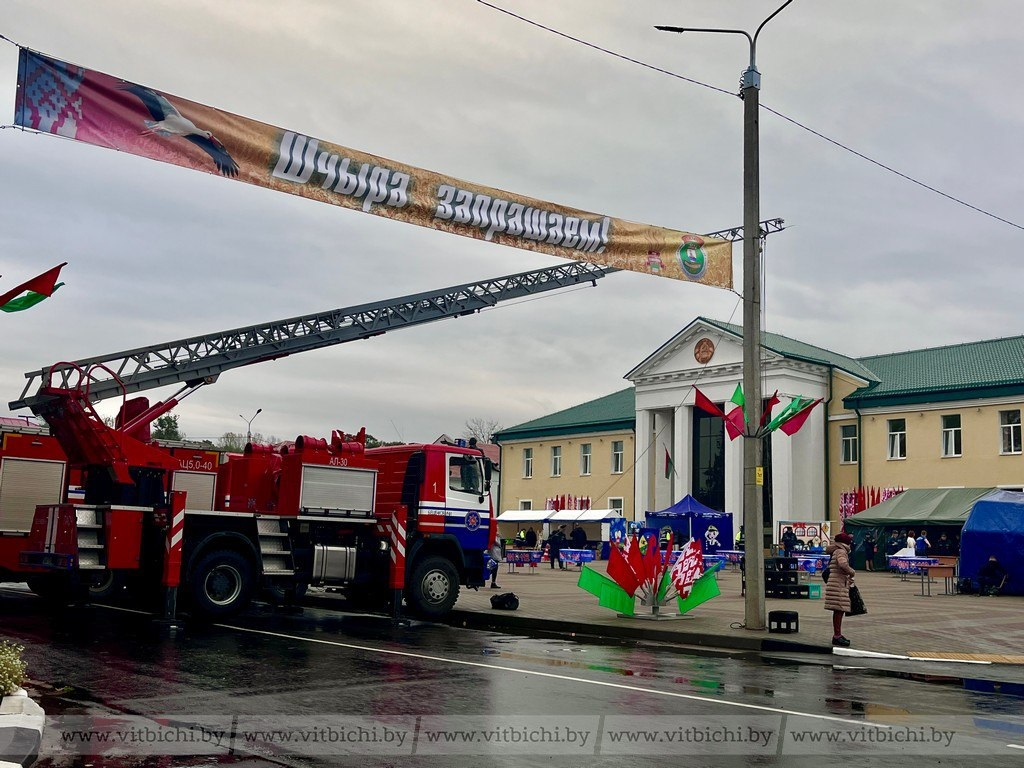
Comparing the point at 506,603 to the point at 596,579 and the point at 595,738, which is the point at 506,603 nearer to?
the point at 596,579

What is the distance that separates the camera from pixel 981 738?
827 centimetres

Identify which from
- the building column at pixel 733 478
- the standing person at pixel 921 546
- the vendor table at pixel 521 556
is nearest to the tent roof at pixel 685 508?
the standing person at pixel 921 546

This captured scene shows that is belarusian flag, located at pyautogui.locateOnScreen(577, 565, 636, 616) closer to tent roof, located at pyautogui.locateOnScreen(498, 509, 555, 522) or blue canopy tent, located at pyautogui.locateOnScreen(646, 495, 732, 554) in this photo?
blue canopy tent, located at pyautogui.locateOnScreen(646, 495, 732, 554)

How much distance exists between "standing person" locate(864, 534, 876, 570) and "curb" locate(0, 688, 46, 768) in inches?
1578

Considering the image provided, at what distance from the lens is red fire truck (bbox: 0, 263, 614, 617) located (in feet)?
52.4

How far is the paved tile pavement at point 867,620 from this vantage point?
600 inches

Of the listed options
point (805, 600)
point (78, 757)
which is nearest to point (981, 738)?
point (78, 757)


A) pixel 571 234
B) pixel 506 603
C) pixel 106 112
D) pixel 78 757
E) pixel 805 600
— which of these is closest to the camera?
pixel 78 757

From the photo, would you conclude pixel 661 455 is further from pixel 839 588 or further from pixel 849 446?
Answer: pixel 839 588

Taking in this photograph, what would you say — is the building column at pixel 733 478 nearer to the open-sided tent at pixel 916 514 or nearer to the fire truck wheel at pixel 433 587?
the open-sided tent at pixel 916 514

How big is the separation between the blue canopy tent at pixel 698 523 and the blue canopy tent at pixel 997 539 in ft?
49.3

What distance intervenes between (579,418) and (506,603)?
143 ft

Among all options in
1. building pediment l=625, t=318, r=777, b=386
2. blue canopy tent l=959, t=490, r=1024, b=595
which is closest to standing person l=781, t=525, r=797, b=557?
blue canopy tent l=959, t=490, r=1024, b=595

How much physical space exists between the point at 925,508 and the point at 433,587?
Result: 27.4 m
